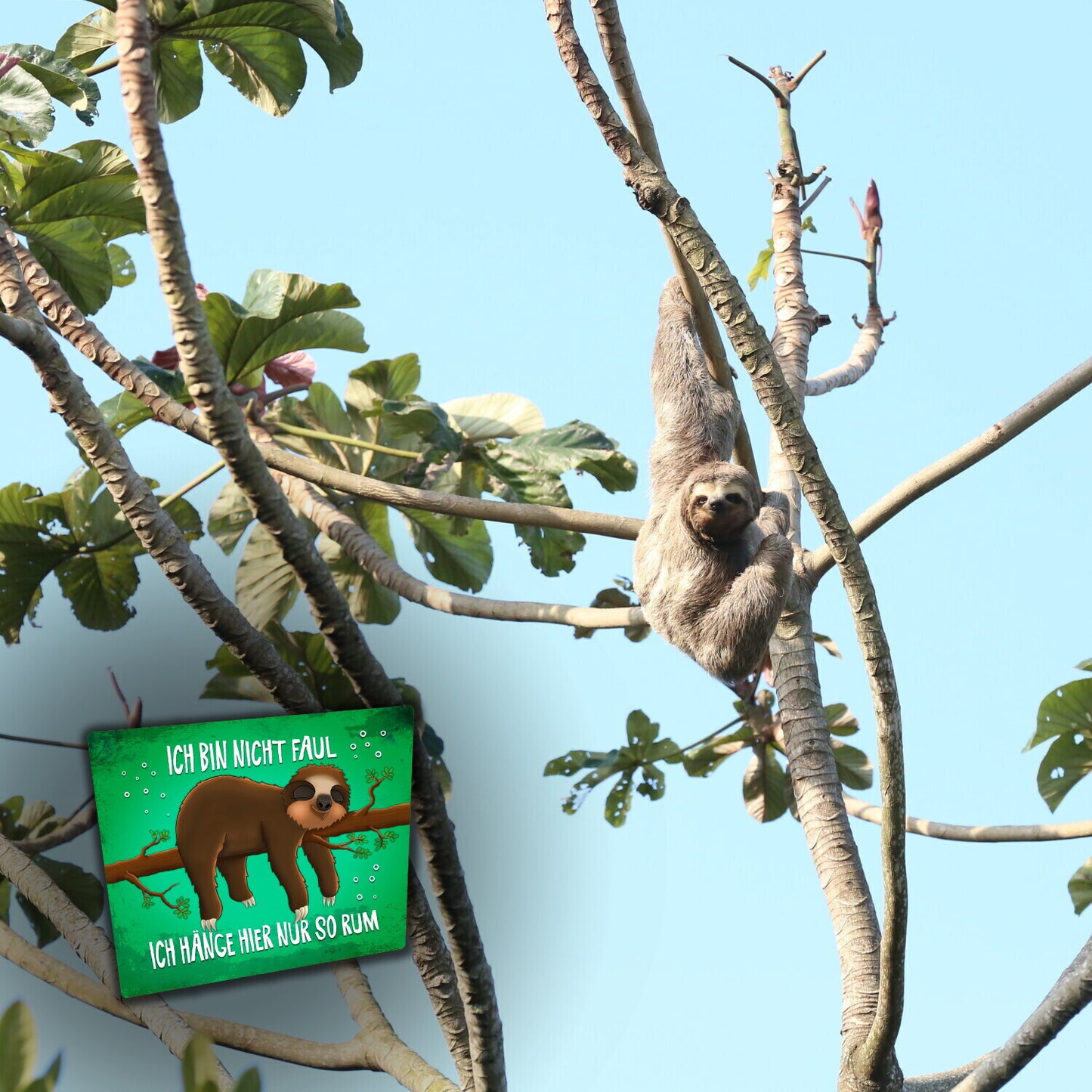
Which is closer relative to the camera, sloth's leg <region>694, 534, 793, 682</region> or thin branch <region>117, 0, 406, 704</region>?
thin branch <region>117, 0, 406, 704</region>

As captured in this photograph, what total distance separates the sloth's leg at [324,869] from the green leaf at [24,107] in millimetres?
3009

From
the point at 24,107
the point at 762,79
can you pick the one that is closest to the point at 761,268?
the point at 762,79

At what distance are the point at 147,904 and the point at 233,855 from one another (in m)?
0.36

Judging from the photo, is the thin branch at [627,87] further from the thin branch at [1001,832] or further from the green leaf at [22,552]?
the green leaf at [22,552]

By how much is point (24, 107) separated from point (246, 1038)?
3.97 meters

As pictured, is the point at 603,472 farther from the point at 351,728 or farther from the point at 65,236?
the point at 65,236

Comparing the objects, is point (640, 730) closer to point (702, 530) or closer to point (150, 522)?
point (702, 530)

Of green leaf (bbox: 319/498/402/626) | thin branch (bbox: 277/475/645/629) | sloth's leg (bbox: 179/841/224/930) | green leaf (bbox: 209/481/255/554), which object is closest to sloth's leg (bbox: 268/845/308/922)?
sloth's leg (bbox: 179/841/224/930)

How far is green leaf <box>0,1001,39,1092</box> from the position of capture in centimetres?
219

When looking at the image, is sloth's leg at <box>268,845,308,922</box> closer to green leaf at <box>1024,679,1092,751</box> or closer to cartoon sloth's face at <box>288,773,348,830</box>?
cartoon sloth's face at <box>288,773,348,830</box>

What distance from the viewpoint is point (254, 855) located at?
471 cm

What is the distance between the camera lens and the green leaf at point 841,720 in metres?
7.58

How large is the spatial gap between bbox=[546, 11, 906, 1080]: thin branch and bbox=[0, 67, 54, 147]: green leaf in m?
2.29

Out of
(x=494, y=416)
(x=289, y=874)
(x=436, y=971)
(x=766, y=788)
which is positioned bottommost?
(x=436, y=971)
